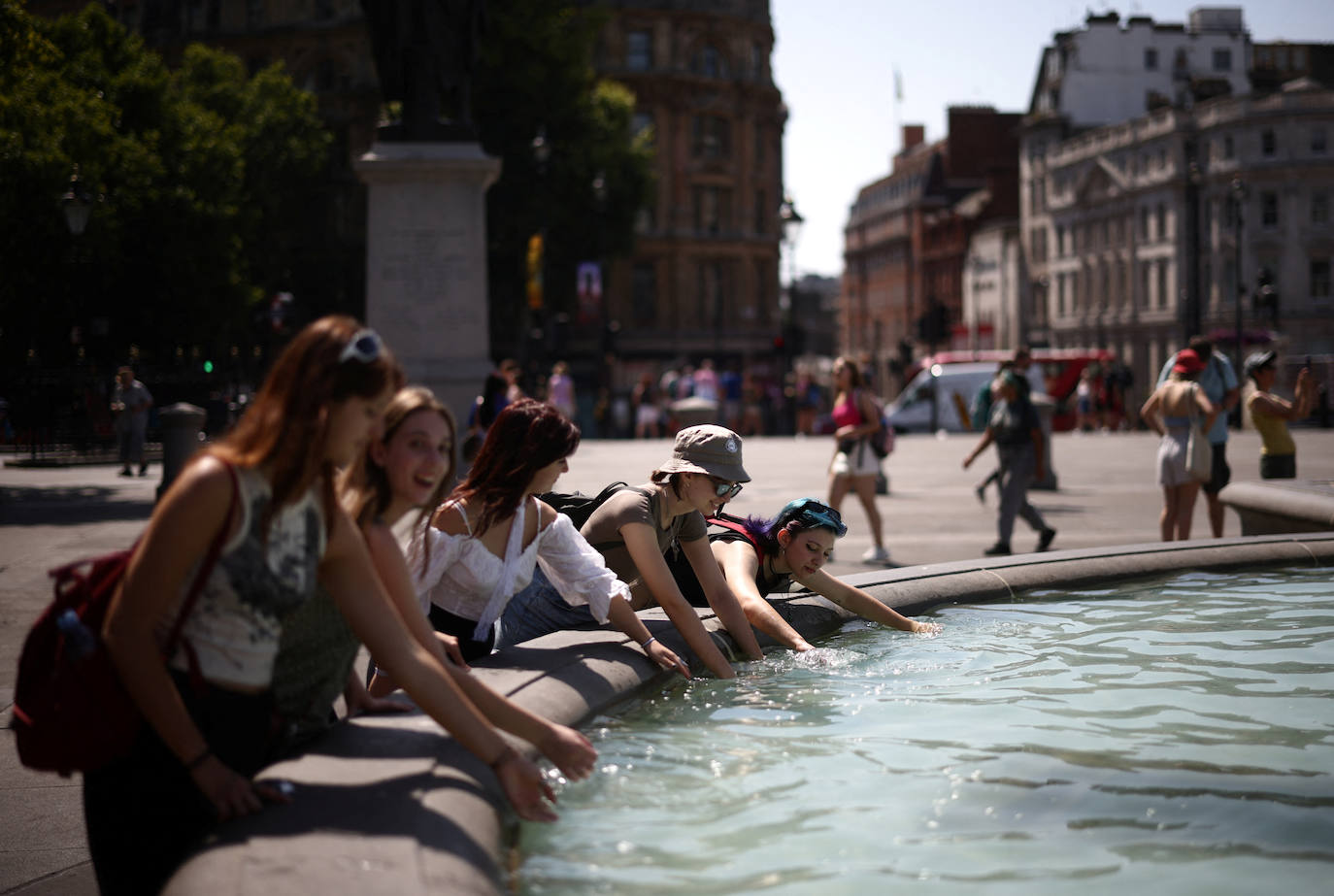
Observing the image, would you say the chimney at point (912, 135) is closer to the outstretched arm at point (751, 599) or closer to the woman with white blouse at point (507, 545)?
the outstretched arm at point (751, 599)

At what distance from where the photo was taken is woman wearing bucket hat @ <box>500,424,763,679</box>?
19.7ft

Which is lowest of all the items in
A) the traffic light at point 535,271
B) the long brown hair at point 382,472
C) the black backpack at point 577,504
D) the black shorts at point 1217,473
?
the black shorts at point 1217,473

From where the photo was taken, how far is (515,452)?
17.2 feet

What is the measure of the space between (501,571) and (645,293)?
69.5 m

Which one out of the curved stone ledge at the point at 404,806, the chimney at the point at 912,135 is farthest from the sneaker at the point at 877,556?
the chimney at the point at 912,135

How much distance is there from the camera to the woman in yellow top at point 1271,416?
12.6m

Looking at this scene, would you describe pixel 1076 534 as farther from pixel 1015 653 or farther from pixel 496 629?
pixel 496 629

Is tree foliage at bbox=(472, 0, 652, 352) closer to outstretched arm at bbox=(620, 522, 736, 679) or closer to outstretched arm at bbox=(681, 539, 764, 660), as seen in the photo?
outstretched arm at bbox=(681, 539, 764, 660)

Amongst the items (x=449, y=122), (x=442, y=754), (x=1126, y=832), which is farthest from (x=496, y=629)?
(x=449, y=122)

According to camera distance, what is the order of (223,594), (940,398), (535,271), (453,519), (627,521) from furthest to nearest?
(940,398) < (535,271) < (627,521) < (453,519) < (223,594)

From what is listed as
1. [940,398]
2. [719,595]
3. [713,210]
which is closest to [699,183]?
[713,210]

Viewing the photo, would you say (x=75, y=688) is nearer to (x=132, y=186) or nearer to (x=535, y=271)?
(x=132, y=186)

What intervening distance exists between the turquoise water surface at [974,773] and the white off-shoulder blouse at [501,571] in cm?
49

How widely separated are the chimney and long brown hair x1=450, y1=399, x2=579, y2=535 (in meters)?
133
